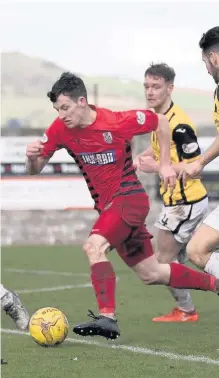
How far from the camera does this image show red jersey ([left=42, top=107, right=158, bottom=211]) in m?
7.49

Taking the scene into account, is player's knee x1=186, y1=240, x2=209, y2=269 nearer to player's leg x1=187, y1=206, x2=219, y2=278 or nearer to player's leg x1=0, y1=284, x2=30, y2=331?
player's leg x1=187, y1=206, x2=219, y2=278

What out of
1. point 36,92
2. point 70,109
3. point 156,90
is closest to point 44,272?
point 156,90

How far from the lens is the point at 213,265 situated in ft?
23.9

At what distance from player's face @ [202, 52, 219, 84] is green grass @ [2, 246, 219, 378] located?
2125mm

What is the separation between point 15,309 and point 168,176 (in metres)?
1.92

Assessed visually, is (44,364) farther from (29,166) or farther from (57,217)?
(57,217)

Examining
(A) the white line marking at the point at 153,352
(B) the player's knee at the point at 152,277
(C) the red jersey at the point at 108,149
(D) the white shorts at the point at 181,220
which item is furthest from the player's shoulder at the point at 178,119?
(A) the white line marking at the point at 153,352

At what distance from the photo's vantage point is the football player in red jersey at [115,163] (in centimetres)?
742

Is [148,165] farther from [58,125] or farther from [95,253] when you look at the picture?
[95,253]

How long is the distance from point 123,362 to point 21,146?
12.5 meters

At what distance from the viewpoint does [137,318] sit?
8984mm

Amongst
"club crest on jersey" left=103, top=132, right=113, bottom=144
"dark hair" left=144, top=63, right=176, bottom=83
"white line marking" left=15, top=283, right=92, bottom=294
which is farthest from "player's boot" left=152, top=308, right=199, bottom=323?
"white line marking" left=15, top=283, right=92, bottom=294

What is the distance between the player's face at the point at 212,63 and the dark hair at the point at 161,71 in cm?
185

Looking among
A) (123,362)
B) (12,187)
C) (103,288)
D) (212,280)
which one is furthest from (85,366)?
(12,187)
